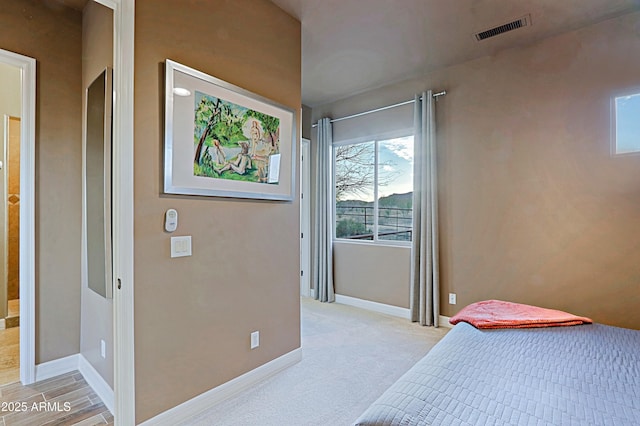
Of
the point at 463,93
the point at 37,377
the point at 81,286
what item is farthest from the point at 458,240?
the point at 37,377

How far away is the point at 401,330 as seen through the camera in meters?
3.41

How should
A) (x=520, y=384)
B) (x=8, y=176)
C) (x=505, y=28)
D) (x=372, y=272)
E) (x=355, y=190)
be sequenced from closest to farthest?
(x=520, y=384), (x=505, y=28), (x=8, y=176), (x=372, y=272), (x=355, y=190)

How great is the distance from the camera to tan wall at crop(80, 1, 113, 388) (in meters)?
2.11

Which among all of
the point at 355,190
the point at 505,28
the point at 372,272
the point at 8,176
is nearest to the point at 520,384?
the point at 505,28

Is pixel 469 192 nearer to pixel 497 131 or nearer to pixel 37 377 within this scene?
pixel 497 131

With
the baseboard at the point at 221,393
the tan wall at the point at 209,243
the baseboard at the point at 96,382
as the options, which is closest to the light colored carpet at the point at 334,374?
the baseboard at the point at 221,393

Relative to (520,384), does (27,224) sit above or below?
above

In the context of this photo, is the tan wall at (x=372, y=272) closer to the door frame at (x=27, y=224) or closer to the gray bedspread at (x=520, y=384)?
the gray bedspread at (x=520, y=384)

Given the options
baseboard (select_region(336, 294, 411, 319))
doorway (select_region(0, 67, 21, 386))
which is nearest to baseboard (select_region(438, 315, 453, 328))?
baseboard (select_region(336, 294, 411, 319))

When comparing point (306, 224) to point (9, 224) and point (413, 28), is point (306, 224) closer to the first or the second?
point (413, 28)

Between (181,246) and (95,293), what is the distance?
38.4 inches

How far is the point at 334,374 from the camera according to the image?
248 centimetres

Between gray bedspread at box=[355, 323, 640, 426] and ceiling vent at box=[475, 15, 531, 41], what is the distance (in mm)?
2398

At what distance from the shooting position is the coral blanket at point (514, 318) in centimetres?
185
